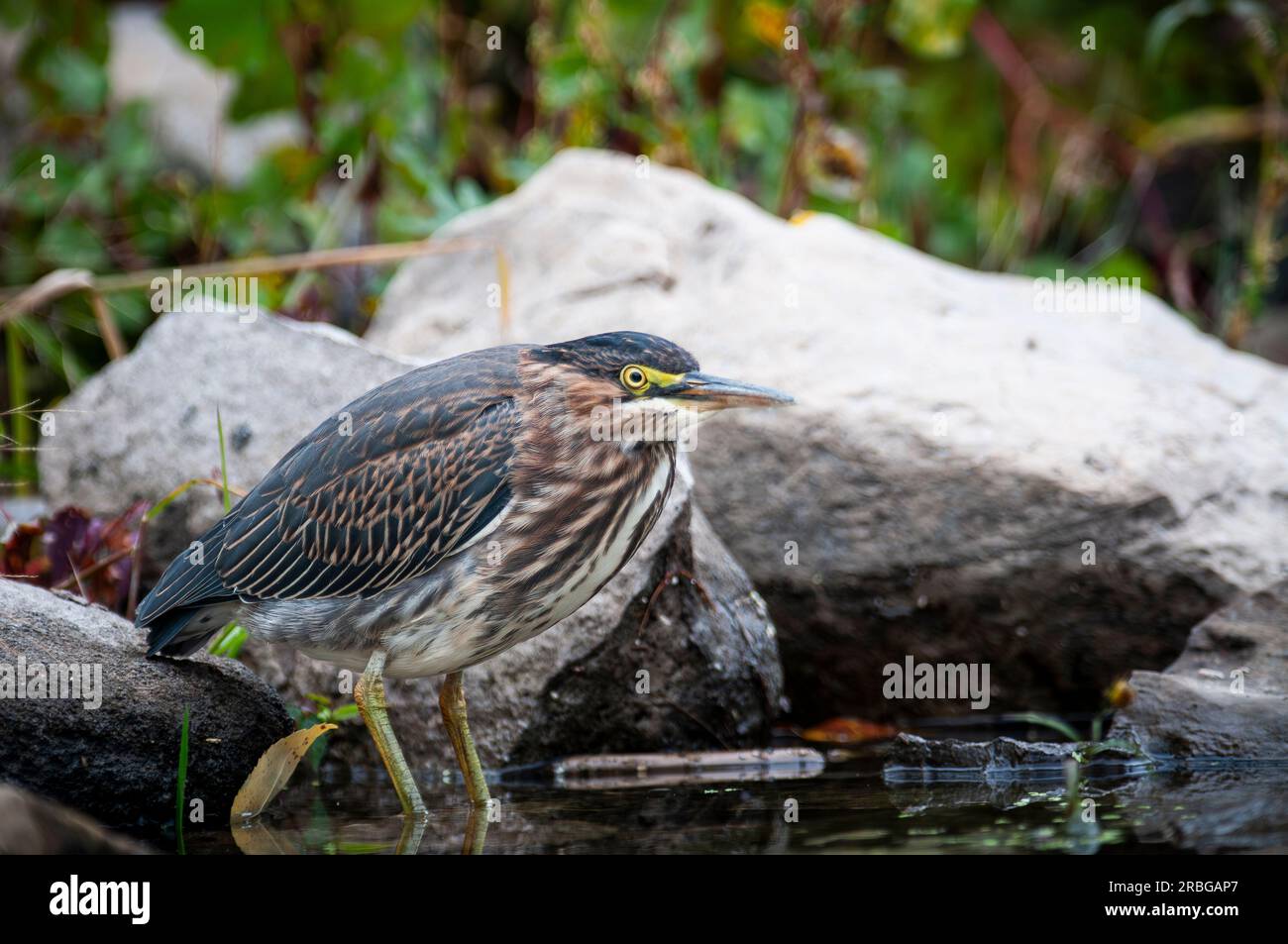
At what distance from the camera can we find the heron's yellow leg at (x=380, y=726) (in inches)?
175

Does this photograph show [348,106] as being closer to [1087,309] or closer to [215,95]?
[215,95]

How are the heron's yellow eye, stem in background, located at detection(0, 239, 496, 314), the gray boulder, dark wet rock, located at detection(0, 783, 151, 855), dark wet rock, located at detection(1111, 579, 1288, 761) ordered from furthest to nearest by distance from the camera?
stem in background, located at detection(0, 239, 496, 314)
the gray boulder
dark wet rock, located at detection(1111, 579, 1288, 761)
the heron's yellow eye
dark wet rock, located at detection(0, 783, 151, 855)

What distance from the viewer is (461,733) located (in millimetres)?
4723

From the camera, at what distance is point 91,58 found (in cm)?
942

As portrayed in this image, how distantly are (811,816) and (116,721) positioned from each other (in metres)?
2.03

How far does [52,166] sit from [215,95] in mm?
2519

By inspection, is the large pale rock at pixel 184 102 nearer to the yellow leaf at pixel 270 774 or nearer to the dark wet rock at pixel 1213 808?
the yellow leaf at pixel 270 774

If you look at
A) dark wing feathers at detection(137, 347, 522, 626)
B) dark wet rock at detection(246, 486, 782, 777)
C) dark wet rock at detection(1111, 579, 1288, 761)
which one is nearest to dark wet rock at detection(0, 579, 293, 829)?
dark wing feathers at detection(137, 347, 522, 626)

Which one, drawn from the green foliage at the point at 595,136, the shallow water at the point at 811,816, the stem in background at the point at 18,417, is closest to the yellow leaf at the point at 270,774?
the shallow water at the point at 811,816

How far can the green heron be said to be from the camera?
4297 millimetres

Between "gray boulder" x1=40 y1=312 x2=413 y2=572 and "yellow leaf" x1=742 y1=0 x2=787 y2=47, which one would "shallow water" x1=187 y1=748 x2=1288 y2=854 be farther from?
"yellow leaf" x1=742 y1=0 x2=787 y2=47

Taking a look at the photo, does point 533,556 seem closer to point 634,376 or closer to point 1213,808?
point 634,376

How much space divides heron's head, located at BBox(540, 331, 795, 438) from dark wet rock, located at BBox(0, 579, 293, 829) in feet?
4.78
